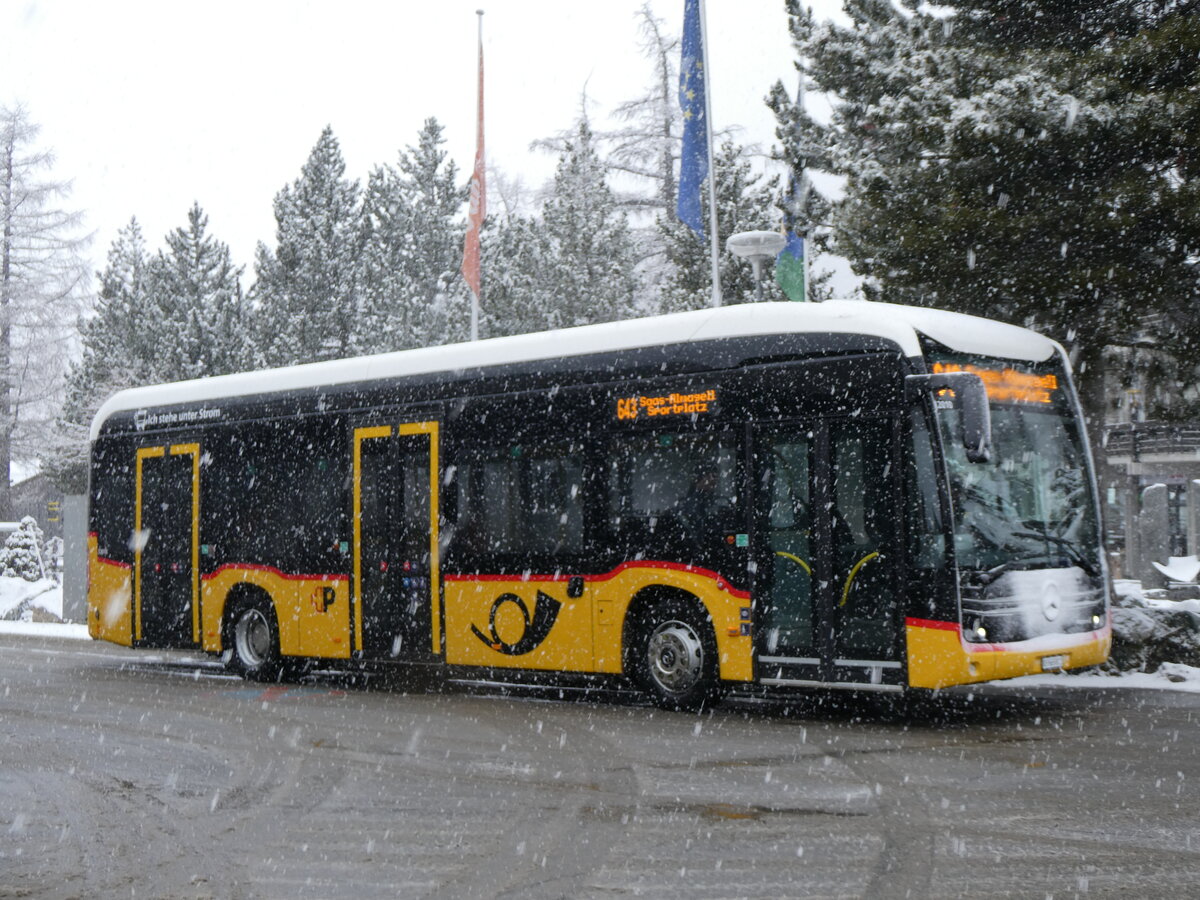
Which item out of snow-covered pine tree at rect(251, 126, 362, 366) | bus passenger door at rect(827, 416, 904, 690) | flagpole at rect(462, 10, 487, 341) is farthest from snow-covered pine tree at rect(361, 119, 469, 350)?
bus passenger door at rect(827, 416, 904, 690)

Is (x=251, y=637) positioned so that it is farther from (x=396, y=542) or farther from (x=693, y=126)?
(x=693, y=126)

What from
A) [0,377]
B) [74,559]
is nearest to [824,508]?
[74,559]

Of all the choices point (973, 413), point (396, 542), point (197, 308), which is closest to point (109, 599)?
point (396, 542)

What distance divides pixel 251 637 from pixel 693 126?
10.9 meters

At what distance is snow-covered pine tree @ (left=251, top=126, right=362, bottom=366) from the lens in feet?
117

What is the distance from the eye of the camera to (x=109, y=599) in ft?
55.5

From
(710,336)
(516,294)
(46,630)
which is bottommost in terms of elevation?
(46,630)

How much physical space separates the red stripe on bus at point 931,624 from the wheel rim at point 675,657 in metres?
1.98

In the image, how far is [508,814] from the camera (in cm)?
767

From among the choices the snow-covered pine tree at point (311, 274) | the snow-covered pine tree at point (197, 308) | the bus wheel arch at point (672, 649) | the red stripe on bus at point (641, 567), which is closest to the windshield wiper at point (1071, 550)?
the red stripe on bus at point (641, 567)

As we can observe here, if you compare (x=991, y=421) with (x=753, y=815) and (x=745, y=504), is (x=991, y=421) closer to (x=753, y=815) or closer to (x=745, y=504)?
(x=745, y=504)

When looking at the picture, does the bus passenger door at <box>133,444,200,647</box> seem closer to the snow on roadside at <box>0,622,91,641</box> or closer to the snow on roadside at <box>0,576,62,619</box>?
the snow on roadside at <box>0,622,91,641</box>

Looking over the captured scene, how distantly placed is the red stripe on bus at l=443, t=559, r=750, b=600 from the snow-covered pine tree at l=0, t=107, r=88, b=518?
46422mm

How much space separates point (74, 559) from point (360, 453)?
14211 millimetres
